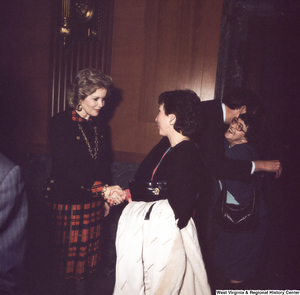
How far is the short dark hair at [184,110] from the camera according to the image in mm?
1582

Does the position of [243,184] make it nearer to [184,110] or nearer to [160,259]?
[184,110]

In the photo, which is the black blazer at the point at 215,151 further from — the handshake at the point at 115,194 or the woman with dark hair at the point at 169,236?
the woman with dark hair at the point at 169,236

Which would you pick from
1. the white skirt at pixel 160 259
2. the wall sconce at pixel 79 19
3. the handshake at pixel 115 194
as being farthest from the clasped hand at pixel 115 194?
the wall sconce at pixel 79 19

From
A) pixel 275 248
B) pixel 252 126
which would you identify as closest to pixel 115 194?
pixel 252 126

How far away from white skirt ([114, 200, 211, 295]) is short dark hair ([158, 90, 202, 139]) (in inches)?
20.5

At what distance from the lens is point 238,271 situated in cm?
221

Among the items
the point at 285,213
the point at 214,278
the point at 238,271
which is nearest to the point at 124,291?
the point at 238,271

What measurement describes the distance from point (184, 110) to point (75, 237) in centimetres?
144

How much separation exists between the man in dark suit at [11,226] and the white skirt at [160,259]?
28.7 inches

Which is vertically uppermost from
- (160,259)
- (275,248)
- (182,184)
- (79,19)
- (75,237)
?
(79,19)

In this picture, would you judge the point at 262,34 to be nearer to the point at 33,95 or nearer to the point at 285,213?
the point at 285,213

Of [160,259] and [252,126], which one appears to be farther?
[252,126]

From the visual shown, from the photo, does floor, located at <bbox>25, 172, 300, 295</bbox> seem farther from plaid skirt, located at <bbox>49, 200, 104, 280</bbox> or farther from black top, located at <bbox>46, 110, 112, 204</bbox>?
black top, located at <bbox>46, 110, 112, 204</bbox>

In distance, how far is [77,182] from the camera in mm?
1976
